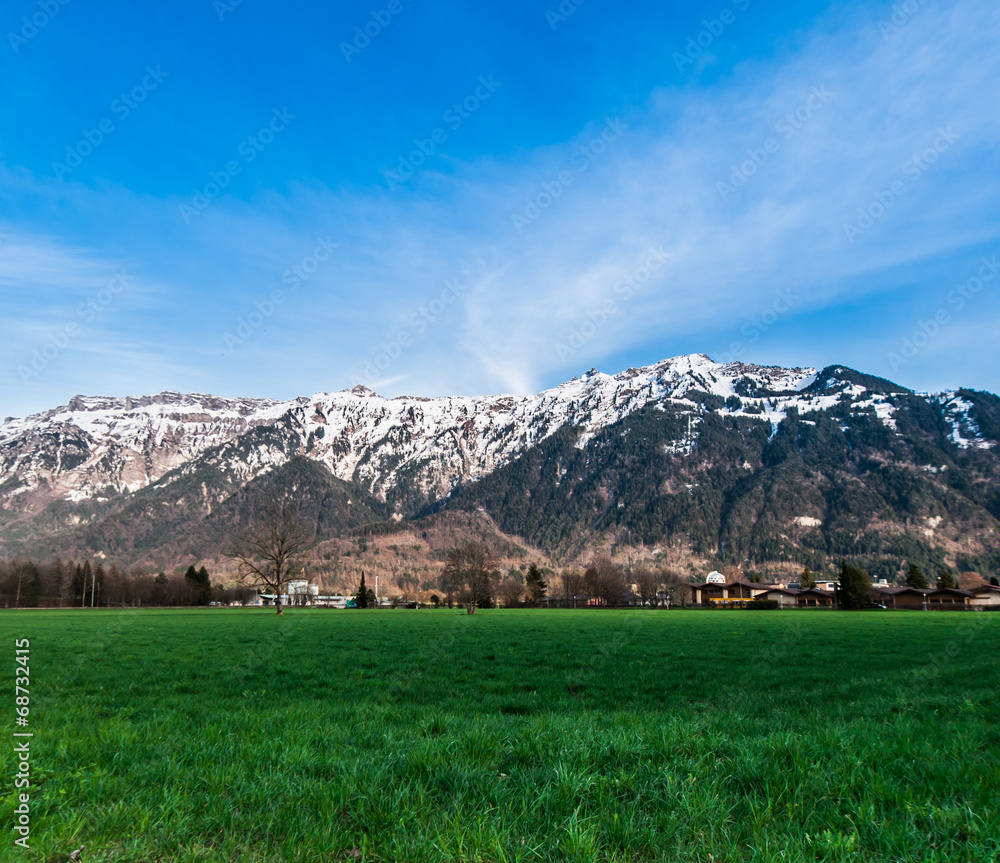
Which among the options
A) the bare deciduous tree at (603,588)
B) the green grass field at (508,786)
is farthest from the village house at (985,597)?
the green grass field at (508,786)

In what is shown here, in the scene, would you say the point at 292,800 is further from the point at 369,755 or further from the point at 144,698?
the point at 144,698

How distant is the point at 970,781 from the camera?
540 cm

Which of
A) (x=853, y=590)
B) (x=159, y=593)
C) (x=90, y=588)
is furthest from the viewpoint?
(x=159, y=593)

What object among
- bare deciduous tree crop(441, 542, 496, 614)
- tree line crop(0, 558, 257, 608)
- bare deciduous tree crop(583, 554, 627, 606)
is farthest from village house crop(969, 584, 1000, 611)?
tree line crop(0, 558, 257, 608)

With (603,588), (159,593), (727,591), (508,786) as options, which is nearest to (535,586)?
(603,588)

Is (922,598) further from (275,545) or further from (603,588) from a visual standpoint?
(275,545)

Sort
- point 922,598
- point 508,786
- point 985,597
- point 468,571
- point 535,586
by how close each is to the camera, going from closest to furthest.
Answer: point 508,786
point 468,571
point 922,598
point 985,597
point 535,586

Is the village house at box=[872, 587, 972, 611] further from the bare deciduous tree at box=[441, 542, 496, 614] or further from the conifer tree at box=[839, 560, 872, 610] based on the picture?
the bare deciduous tree at box=[441, 542, 496, 614]

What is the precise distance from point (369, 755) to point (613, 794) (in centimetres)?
266

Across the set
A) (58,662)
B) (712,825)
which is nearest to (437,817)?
(712,825)

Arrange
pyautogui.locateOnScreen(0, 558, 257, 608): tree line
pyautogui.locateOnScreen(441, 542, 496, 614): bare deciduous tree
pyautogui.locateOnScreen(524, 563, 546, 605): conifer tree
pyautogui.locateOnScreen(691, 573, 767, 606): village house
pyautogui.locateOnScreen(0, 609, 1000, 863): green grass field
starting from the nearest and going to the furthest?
pyautogui.locateOnScreen(0, 609, 1000, 863): green grass field, pyautogui.locateOnScreen(441, 542, 496, 614): bare deciduous tree, pyautogui.locateOnScreen(0, 558, 257, 608): tree line, pyautogui.locateOnScreen(524, 563, 546, 605): conifer tree, pyautogui.locateOnScreen(691, 573, 767, 606): village house

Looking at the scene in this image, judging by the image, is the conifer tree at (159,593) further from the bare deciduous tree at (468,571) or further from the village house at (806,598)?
the village house at (806,598)

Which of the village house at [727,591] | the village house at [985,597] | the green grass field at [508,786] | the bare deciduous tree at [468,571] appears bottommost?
the village house at [727,591]

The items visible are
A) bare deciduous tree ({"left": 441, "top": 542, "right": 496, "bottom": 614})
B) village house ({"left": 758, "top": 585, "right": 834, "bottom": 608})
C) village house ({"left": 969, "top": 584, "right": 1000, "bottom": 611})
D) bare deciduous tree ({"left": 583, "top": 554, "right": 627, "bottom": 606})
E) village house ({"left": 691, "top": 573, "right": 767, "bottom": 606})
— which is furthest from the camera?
village house ({"left": 691, "top": 573, "right": 767, "bottom": 606})
